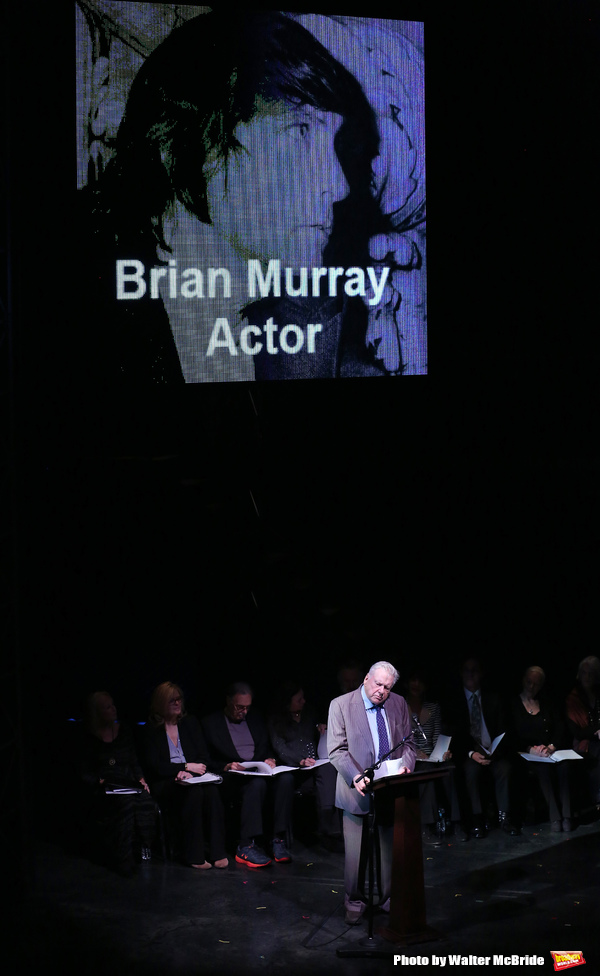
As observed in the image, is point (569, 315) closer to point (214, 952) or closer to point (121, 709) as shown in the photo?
→ point (121, 709)

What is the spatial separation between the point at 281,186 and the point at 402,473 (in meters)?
2.32

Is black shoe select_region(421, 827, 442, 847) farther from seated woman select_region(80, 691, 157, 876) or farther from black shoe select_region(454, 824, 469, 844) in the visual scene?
seated woman select_region(80, 691, 157, 876)

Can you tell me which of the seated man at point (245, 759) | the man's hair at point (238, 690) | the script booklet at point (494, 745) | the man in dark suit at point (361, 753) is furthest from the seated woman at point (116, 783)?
the script booklet at point (494, 745)

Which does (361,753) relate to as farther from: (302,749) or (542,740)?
(542,740)

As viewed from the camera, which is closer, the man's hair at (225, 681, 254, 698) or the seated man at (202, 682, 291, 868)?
the seated man at (202, 682, 291, 868)

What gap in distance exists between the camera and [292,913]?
585 centimetres

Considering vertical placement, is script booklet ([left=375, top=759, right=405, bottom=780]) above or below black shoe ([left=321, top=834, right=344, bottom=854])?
above

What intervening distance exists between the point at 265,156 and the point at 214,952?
460cm

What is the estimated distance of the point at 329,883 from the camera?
6.30 m

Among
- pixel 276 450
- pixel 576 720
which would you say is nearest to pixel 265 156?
pixel 276 450

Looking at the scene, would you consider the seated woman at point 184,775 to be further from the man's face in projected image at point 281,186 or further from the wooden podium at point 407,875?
the man's face in projected image at point 281,186

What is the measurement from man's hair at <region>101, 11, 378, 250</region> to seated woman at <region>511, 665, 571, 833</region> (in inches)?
144

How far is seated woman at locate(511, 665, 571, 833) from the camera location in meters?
7.20

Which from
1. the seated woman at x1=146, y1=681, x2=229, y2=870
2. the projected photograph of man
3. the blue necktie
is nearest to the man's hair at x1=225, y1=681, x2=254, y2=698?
the seated woman at x1=146, y1=681, x2=229, y2=870
